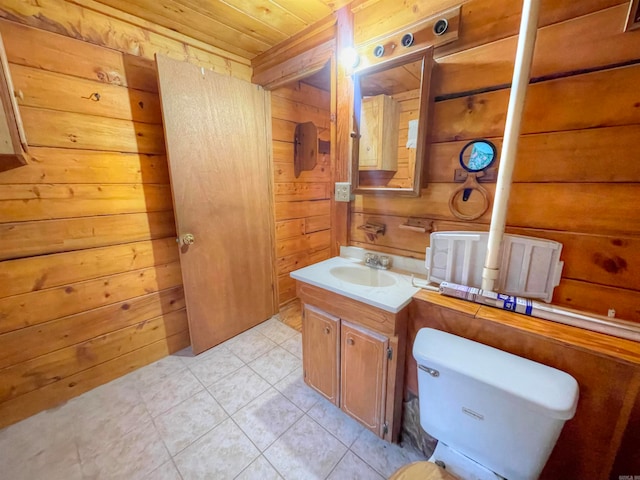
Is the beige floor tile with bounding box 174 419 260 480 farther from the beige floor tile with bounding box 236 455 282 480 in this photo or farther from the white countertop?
the white countertop

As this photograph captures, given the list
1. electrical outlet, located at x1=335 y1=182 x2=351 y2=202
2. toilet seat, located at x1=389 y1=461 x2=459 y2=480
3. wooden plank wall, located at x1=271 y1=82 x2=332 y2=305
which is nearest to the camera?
toilet seat, located at x1=389 y1=461 x2=459 y2=480

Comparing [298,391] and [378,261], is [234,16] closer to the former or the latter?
[378,261]

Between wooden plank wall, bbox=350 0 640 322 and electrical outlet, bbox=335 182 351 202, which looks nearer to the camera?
wooden plank wall, bbox=350 0 640 322

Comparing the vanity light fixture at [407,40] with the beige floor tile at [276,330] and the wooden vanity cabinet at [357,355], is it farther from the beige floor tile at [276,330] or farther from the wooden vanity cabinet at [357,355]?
the beige floor tile at [276,330]

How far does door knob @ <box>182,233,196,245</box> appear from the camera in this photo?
167 centimetres

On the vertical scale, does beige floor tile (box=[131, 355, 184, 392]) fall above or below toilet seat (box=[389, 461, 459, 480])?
below

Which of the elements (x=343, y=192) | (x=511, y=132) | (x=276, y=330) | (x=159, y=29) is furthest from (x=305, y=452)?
(x=159, y=29)

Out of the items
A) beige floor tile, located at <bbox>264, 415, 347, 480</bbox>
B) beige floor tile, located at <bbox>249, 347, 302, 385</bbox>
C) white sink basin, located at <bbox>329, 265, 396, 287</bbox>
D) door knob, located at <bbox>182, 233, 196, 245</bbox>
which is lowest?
beige floor tile, located at <bbox>264, 415, 347, 480</bbox>

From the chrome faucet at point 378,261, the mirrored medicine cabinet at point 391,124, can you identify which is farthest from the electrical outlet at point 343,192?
the chrome faucet at point 378,261

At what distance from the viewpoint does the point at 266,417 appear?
139cm

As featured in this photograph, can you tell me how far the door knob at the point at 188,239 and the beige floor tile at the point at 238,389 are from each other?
3.07 feet

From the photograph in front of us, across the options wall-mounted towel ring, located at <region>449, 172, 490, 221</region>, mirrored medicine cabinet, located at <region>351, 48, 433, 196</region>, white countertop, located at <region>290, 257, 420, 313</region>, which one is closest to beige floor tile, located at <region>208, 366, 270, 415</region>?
white countertop, located at <region>290, 257, 420, 313</region>

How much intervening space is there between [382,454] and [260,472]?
57 centimetres

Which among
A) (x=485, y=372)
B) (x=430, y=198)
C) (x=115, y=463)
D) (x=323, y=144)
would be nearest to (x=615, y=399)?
(x=485, y=372)
